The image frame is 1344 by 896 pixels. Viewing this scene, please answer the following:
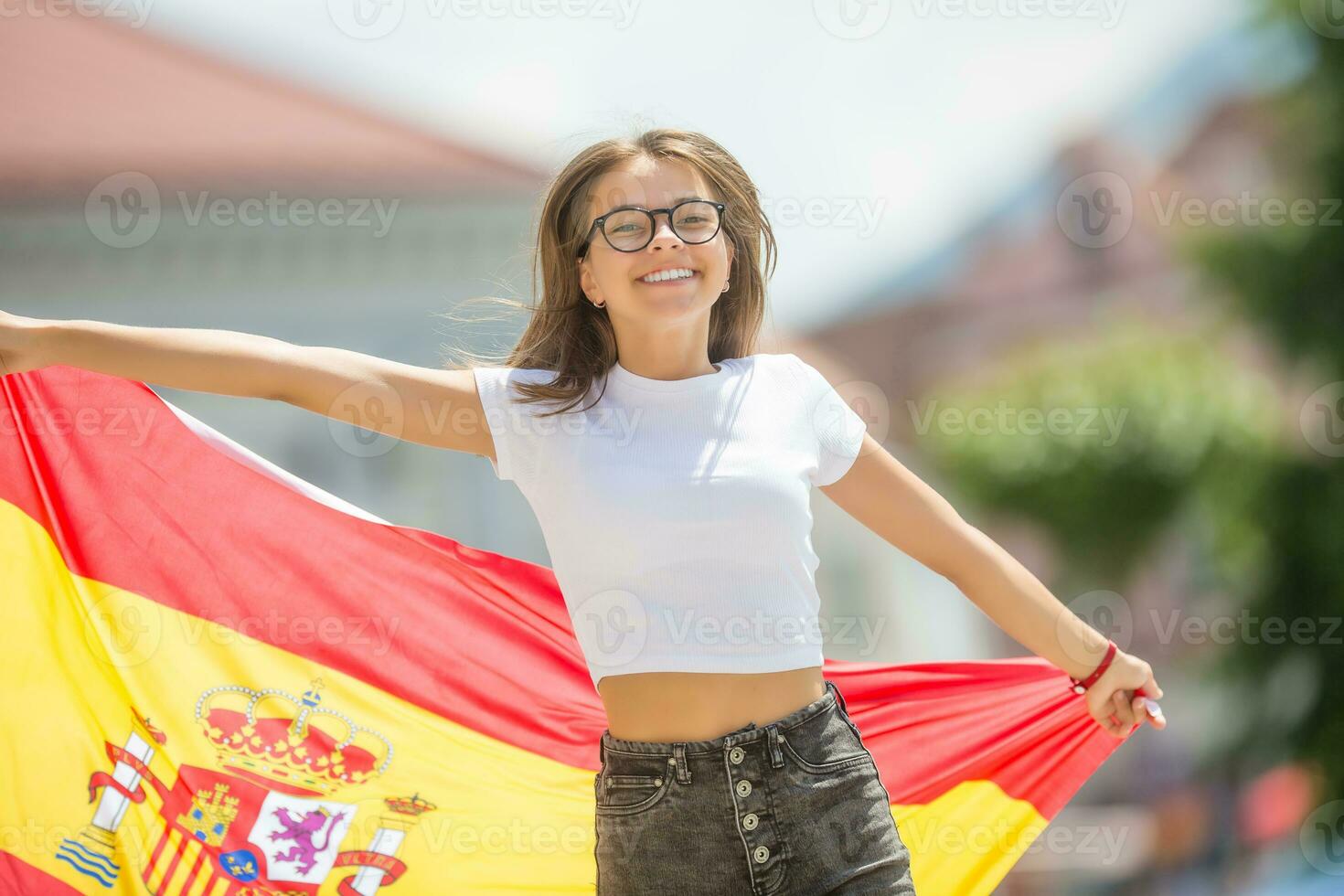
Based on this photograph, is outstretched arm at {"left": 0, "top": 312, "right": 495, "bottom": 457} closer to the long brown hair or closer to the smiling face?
the long brown hair

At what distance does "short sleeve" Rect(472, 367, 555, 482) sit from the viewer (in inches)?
98.7

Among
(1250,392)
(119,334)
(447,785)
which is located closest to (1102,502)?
(1250,392)

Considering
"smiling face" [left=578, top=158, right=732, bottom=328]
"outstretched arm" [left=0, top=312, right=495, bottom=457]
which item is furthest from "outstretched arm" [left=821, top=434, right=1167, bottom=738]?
"outstretched arm" [left=0, top=312, right=495, bottom=457]

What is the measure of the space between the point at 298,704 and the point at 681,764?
46.7 inches

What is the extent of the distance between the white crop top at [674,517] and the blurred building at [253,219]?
7761 mm

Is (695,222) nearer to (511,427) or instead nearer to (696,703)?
(511,427)

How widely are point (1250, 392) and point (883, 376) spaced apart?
10.7 metres

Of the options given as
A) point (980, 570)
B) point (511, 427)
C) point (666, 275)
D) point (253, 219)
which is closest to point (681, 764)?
point (511, 427)

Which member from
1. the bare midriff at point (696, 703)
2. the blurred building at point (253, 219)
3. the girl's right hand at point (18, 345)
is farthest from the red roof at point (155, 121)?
the bare midriff at point (696, 703)

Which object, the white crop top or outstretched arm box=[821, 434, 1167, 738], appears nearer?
the white crop top

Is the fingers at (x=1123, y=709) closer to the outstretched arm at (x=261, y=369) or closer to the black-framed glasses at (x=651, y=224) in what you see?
the black-framed glasses at (x=651, y=224)

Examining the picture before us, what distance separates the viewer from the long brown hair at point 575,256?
2768mm

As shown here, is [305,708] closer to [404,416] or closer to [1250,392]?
[404,416]

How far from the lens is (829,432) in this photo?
2682 mm
